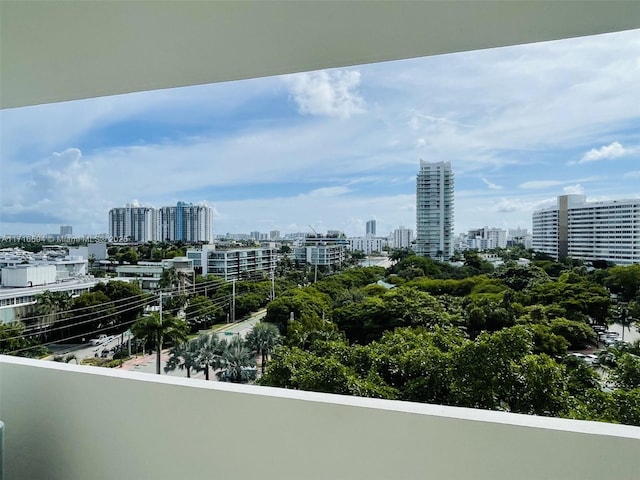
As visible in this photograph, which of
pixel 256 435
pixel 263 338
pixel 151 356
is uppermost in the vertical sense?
pixel 263 338

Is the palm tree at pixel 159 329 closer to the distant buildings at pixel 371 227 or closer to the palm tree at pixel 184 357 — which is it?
the palm tree at pixel 184 357

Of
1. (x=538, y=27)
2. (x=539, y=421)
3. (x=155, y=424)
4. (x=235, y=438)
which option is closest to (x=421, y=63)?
(x=538, y=27)

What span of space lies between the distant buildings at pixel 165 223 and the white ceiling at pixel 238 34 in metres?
→ 0.63

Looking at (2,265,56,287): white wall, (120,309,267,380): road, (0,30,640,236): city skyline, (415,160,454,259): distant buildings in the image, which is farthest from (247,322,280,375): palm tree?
(2,265,56,287): white wall

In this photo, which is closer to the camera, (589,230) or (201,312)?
(589,230)

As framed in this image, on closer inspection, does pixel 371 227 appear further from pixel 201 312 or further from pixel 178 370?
pixel 178 370

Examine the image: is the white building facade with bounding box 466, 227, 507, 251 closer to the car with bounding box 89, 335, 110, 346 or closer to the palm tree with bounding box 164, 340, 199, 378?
the palm tree with bounding box 164, 340, 199, 378

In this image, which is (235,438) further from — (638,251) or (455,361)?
(638,251)

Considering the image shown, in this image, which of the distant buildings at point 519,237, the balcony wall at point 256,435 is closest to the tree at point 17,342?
the balcony wall at point 256,435

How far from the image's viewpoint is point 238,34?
1539mm

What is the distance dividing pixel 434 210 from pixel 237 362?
48.4 inches

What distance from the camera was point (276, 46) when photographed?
1.56m

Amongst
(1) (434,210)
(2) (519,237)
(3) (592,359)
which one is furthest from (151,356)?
(3) (592,359)

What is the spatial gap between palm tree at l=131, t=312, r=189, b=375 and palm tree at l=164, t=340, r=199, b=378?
45 millimetres
